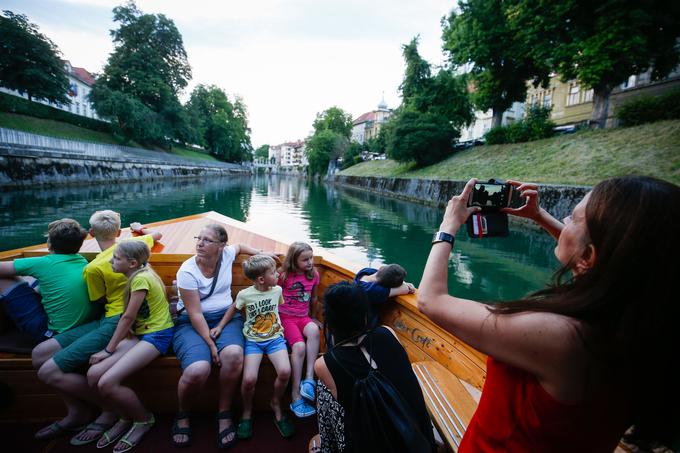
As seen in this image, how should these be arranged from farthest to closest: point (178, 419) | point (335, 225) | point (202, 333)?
1. point (335, 225)
2. point (202, 333)
3. point (178, 419)

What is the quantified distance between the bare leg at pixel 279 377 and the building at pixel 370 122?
82627 mm

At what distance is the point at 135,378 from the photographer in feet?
7.97

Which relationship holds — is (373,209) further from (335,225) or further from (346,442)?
(346,442)

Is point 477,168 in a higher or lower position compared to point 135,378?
higher

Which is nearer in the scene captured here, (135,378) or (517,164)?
(135,378)

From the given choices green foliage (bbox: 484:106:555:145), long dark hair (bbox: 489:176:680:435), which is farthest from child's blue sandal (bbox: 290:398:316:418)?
green foliage (bbox: 484:106:555:145)

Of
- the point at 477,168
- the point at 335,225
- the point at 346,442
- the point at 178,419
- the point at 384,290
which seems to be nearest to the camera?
the point at 346,442

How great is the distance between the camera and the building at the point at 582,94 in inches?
876

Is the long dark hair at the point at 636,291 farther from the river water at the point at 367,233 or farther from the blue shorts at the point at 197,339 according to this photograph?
the river water at the point at 367,233

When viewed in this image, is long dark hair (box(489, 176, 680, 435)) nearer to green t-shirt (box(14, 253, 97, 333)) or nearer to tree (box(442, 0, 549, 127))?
green t-shirt (box(14, 253, 97, 333))

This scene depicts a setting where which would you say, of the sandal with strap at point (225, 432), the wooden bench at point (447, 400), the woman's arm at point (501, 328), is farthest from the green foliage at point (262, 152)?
the woman's arm at point (501, 328)

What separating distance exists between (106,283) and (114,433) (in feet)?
3.35

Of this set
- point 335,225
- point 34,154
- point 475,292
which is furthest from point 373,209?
point 34,154

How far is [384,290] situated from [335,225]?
1041cm
